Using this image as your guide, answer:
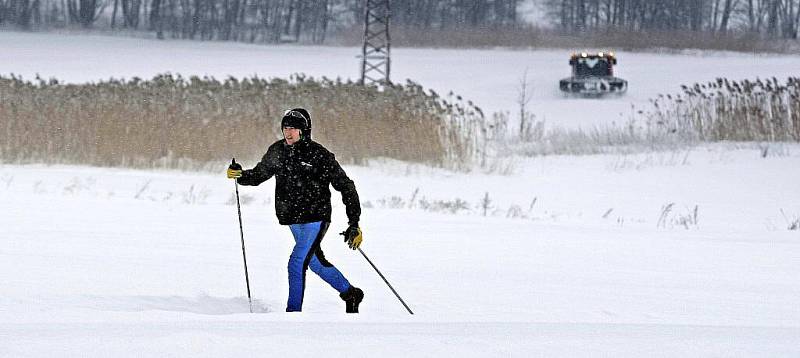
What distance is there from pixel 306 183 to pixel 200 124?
1090 cm

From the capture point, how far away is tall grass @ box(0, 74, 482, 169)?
16062 millimetres

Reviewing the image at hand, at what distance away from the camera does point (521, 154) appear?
20.2 metres

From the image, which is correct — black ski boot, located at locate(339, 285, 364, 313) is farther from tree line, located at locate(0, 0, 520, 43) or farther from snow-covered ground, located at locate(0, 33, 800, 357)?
tree line, located at locate(0, 0, 520, 43)

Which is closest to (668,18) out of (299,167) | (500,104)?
(500,104)

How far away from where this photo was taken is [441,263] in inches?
343

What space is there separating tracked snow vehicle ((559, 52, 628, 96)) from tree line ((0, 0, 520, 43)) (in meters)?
Result: 22.8

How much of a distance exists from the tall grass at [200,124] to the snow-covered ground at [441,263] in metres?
0.51

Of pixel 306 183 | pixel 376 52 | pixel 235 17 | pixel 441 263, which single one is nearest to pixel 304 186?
pixel 306 183

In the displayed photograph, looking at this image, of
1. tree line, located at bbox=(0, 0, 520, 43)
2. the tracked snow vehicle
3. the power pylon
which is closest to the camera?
the power pylon

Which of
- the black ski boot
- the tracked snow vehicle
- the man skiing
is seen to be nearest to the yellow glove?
the man skiing

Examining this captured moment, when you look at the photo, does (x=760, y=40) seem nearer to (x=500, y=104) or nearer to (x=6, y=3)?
(x=500, y=104)

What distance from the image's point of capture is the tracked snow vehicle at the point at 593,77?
33281 millimetres

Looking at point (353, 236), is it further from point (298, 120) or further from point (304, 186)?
point (298, 120)

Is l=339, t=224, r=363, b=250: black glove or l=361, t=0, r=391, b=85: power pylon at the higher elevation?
l=361, t=0, r=391, b=85: power pylon
